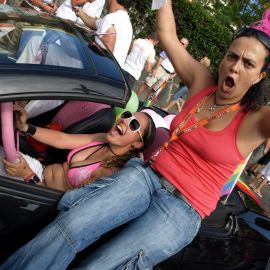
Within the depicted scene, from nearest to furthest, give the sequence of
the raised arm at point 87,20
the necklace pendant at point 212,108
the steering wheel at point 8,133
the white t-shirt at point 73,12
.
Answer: the steering wheel at point 8,133 < the necklace pendant at point 212,108 < the raised arm at point 87,20 < the white t-shirt at point 73,12

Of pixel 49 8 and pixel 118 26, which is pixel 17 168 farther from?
pixel 49 8

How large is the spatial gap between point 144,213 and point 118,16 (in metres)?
2.55

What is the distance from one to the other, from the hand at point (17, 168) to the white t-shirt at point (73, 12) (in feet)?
11.0

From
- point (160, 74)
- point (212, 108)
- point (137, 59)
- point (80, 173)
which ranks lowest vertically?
point (160, 74)

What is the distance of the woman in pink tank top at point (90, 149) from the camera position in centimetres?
222

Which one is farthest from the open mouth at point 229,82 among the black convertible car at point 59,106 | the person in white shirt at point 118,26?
the person in white shirt at point 118,26

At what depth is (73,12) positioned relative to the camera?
200 inches

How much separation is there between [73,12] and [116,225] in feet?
12.4

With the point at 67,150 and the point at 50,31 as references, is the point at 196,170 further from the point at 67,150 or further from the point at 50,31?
the point at 50,31

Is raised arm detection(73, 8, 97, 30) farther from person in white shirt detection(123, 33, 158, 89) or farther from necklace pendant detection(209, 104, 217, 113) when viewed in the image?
necklace pendant detection(209, 104, 217, 113)

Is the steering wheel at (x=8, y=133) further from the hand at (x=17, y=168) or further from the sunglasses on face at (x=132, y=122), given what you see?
the sunglasses on face at (x=132, y=122)

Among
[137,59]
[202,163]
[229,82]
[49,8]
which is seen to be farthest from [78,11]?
[202,163]

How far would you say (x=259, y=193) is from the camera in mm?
6781

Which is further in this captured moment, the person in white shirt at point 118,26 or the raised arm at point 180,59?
the person in white shirt at point 118,26
